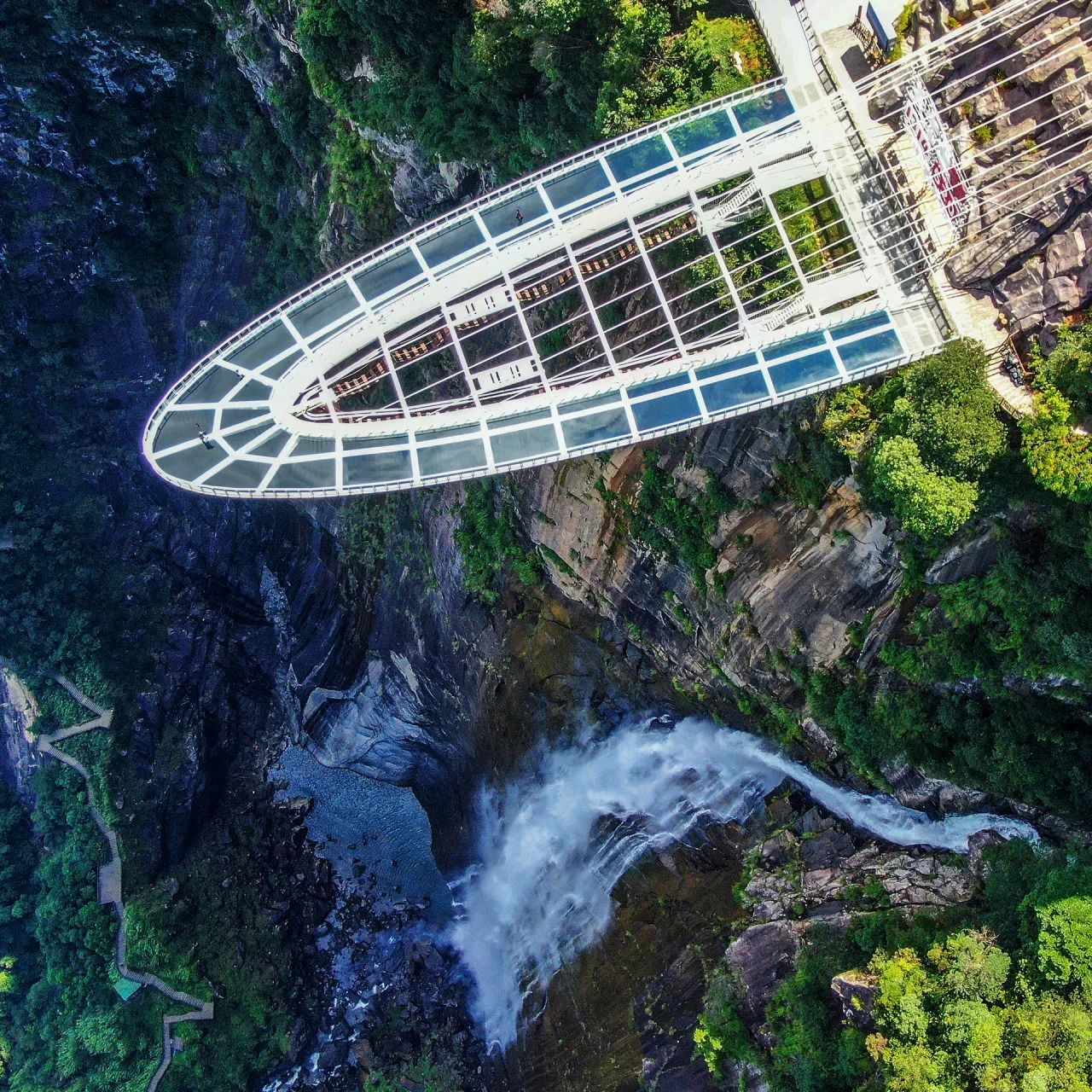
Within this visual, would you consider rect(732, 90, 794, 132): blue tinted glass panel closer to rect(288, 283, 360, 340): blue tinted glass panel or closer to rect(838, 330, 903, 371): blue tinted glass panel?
rect(838, 330, 903, 371): blue tinted glass panel

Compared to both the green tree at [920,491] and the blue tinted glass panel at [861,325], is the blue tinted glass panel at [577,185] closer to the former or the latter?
the blue tinted glass panel at [861,325]

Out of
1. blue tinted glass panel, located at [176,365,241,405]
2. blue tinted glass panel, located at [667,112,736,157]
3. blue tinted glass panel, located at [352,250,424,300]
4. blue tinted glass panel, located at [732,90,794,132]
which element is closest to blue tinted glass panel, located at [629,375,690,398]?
blue tinted glass panel, located at [667,112,736,157]

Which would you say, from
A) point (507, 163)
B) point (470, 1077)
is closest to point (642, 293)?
point (507, 163)

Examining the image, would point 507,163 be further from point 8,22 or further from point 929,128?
point 8,22

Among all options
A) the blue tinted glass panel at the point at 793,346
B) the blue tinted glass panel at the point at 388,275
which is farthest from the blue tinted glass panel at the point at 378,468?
the blue tinted glass panel at the point at 793,346

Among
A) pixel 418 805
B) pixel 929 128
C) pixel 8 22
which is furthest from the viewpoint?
pixel 418 805
